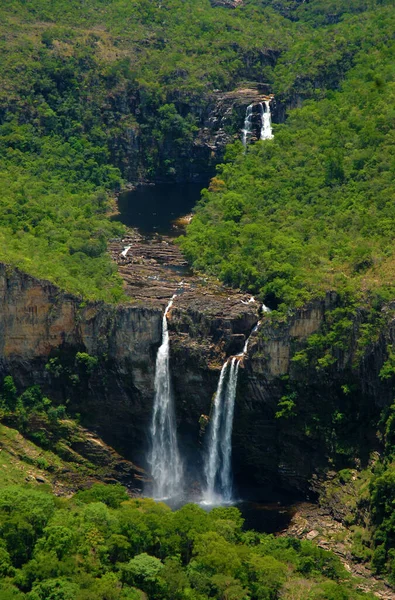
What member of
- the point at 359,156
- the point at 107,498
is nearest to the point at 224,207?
the point at 359,156

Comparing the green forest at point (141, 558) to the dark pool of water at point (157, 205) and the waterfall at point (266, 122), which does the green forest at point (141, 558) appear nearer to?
the dark pool of water at point (157, 205)

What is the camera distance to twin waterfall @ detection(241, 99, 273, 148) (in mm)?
90750

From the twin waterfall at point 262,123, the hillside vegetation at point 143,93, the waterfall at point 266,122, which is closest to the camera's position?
the hillside vegetation at point 143,93

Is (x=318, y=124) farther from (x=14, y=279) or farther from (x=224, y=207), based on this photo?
(x=14, y=279)

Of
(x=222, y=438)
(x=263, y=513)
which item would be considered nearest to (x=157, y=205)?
(x=222, y=438)

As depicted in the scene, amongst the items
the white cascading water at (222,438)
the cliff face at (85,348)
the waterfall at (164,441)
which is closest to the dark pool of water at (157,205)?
the cliff face at (85,348)

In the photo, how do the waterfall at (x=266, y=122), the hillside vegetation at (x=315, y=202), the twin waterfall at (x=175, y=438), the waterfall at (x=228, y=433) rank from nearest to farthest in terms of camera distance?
1. the waterfall at (x=228, y=433)
2. the twin waterfall at (x=175, y=438)
3. the hillside vegetation at (x=315, y=202)
4. the waterfall at (x=266, y=122)

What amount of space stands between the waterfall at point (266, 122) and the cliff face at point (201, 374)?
27.7m

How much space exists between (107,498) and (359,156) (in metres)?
27.1

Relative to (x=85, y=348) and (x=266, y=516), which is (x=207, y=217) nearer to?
(x=85, y=348)

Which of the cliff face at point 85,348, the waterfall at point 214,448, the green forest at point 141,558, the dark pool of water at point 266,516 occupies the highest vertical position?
the cliff face at point 85,348

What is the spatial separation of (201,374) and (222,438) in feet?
10.0

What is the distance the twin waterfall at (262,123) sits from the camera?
9075 cm

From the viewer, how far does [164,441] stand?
63531 mm
